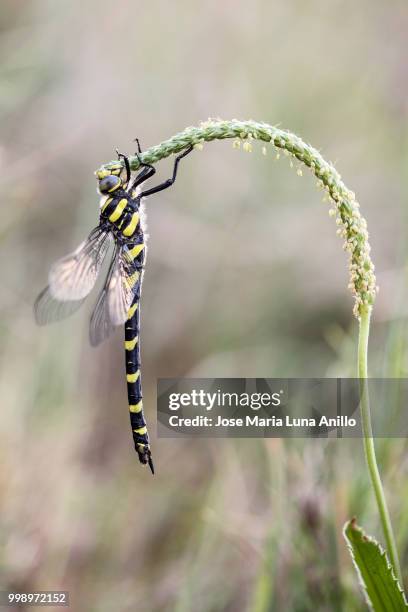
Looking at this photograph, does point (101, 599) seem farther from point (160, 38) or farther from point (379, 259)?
point (160, 38)

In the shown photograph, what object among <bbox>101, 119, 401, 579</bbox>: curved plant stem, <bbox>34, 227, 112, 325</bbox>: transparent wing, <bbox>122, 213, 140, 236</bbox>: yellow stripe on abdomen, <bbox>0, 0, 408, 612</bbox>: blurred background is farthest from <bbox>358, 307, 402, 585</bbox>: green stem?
<bbox>34, 227, 112, 325</bbox>: transparent wing

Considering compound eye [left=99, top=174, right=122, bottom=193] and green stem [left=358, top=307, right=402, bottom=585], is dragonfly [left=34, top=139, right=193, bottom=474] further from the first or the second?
green stem [left=358, top=307, right=402, bottom=585]

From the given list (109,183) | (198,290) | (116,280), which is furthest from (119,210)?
(198,290)

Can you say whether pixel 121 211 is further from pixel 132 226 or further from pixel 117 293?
pixel 117 293

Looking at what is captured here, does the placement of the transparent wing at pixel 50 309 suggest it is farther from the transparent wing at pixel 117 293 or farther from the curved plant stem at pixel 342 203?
the curved plant stem at pixel 342 203

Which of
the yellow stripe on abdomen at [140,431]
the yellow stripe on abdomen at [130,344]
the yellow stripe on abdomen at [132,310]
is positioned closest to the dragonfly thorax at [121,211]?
the yellow stripe on abdomen at [132,310]
